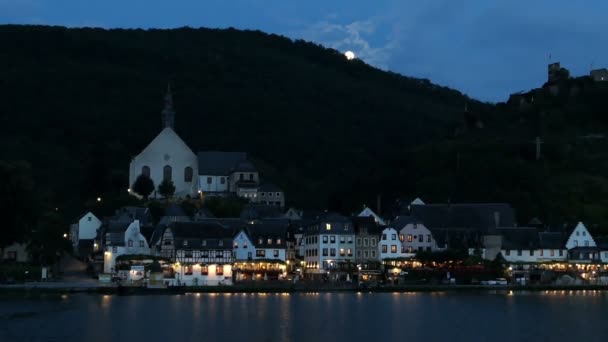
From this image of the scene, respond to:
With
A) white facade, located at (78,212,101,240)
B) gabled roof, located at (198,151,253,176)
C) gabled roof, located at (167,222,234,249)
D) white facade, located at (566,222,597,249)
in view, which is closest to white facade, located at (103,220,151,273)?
gabled roof, located at (167,222,234,249)

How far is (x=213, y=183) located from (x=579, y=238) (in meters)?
37.0

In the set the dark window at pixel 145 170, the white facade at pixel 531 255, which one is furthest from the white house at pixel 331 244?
the dark window at pixel 145 170

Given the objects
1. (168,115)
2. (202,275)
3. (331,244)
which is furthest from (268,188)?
(202,275)

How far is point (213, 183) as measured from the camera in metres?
107

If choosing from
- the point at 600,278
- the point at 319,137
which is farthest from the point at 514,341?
the point at 319,137

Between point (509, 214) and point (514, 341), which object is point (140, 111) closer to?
point (509, 214)

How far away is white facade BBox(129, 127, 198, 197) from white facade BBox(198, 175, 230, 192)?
890 millimetres

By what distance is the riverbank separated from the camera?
72.6 meters

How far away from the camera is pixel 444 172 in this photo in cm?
11612

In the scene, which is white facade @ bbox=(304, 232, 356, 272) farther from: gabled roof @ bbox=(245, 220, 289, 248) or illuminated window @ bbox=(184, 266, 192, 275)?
illuminated window @ bbox=(184, 266, 192, 275)

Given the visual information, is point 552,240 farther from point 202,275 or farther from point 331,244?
point 202,275

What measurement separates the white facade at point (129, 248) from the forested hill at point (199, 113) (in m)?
23.5

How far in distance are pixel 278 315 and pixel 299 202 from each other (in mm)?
62306

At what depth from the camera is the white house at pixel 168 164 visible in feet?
347
